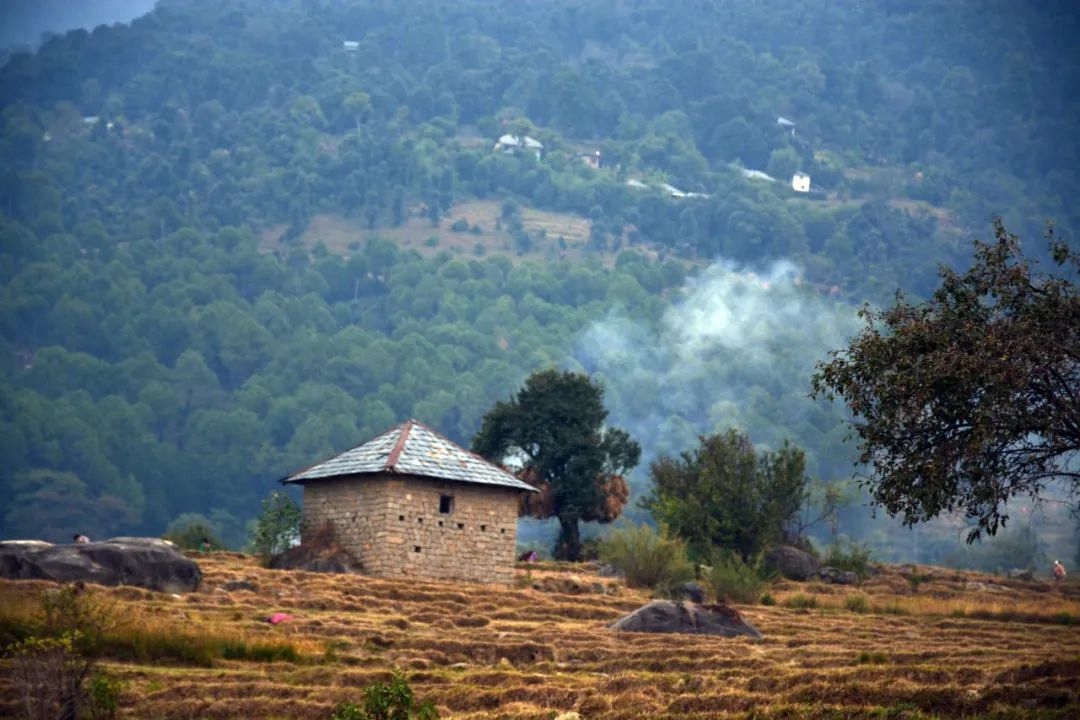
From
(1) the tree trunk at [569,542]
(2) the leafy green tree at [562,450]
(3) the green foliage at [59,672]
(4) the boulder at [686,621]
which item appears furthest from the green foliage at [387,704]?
(2) the leafy green tree at [562,450]

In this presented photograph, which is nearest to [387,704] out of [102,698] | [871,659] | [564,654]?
[102,698]

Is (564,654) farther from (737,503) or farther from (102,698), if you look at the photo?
(737,503)

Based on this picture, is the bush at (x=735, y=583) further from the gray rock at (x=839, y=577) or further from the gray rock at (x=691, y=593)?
the gray rock at (x=839, y=577)

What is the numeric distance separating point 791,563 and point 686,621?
1722cm

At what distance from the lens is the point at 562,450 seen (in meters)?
65.4

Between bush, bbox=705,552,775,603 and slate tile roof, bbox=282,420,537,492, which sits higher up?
slate tile roof, bbox=282,420,537,492

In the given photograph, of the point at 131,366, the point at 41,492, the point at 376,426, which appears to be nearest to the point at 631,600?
the point at 41,492

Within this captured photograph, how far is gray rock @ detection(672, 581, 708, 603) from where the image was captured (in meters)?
45.3

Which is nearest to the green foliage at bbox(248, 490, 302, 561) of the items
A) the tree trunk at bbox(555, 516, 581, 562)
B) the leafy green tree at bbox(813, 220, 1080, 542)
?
the tree trunk at bbox(555, 516, 581, 562)

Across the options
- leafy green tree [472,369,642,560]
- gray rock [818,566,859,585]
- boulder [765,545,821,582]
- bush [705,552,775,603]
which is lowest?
bush [705,552,775,603]

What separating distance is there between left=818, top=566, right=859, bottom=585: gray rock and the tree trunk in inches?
423

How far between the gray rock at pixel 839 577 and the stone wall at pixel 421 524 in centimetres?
1165

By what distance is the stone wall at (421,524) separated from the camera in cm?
4534

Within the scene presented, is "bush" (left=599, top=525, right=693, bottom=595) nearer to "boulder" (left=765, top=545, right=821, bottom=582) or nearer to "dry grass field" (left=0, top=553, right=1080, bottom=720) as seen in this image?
"dry grass field" (left=0, top=553, right=1080, bottom=720)
